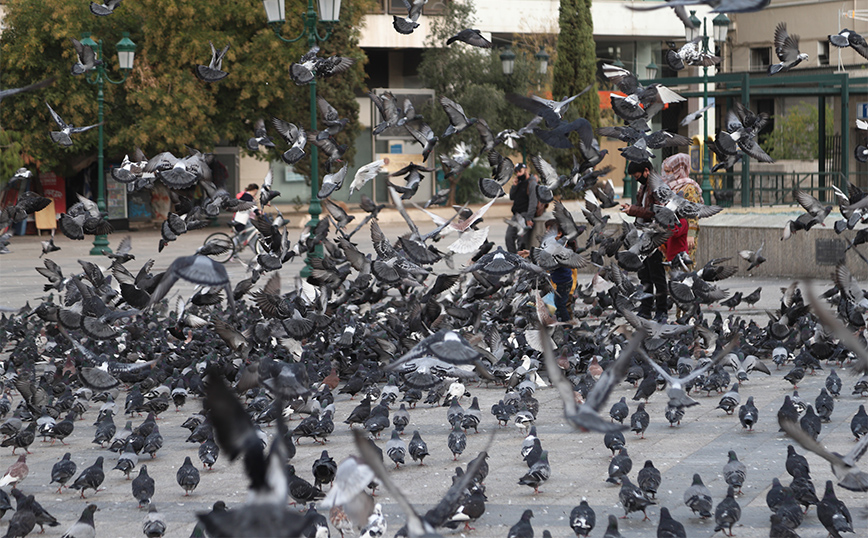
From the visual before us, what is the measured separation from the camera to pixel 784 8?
37.8m

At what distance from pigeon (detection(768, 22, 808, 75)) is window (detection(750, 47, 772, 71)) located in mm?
29583

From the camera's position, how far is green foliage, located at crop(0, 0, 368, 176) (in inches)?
917

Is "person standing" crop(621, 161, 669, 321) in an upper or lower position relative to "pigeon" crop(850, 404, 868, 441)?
upper

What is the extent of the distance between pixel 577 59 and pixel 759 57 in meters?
13.2

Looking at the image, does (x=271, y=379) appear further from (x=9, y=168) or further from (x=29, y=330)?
(x=9, y=168)

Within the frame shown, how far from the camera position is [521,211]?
43.1ft

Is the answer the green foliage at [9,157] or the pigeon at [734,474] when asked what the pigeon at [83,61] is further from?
the green foliage at [9,157]

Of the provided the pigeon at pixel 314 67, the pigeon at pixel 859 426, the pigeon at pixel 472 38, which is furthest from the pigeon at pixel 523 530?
the pigeon at pixel 314 67

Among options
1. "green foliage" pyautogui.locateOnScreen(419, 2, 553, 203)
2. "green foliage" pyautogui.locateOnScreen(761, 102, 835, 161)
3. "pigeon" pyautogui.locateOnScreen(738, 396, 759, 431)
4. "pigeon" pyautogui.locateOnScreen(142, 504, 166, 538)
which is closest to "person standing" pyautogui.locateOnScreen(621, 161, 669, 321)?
"pigeon" pyautogui.locateOnScreen(738, 396, 759, 431)

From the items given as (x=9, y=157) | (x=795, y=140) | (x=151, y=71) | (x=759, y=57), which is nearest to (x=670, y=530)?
(x=9, y=157)

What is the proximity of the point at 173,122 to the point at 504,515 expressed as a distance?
65.1 feet

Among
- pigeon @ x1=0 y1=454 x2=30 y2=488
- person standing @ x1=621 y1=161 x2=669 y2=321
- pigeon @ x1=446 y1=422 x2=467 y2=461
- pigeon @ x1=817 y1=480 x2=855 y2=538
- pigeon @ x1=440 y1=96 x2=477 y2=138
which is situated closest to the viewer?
pigeon @ x1=817 y1=480 x2=855 y2=538

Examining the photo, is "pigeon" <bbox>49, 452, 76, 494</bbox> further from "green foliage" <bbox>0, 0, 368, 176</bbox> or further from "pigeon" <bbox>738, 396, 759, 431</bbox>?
"green foliage" <bbox>0, 0, 368, 176</bbox>

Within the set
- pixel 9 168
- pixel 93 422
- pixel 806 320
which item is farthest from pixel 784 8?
pixel 93 422
